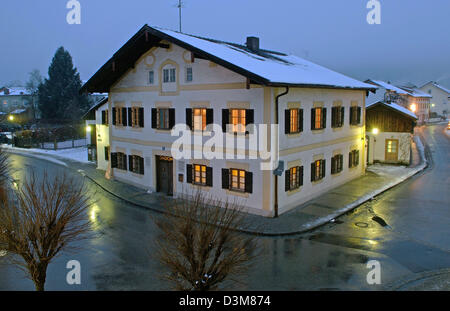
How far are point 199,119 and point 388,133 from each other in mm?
17283

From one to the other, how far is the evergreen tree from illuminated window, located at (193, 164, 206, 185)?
41251mm

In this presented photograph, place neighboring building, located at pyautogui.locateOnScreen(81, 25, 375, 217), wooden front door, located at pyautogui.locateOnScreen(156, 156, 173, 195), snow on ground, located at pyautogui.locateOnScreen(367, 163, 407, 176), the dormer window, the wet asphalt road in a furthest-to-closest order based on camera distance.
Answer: snow on ground, located at pyautogui.locateOnScreen(367, 163, 407, 176) → wooden front door, located at pyautogui.locateOnScreen(156, 156, 173, 195) → the dormer window → neighboring building, located at pyautogui.locateOnScreen(81, 25, 375, 217) → the wet asphalt road

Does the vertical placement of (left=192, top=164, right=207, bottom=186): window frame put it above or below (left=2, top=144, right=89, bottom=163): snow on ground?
above

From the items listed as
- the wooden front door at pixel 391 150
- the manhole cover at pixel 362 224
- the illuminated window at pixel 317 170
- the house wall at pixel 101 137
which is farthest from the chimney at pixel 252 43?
the wooden front door at pixel 391 150

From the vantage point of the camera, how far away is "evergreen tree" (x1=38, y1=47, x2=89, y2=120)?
2196 inches

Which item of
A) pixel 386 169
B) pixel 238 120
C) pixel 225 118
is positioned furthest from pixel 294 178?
pixel 386 169

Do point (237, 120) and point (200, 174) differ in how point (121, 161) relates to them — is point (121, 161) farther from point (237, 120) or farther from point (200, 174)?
point (237, 120)

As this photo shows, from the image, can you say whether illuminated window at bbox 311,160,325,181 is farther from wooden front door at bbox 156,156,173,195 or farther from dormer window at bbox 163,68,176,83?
dormer window at bbox 163,68,176,83

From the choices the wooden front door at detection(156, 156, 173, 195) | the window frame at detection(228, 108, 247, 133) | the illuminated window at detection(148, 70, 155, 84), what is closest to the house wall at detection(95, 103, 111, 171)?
the illuminated window at detection(148, 70, 155, 84)

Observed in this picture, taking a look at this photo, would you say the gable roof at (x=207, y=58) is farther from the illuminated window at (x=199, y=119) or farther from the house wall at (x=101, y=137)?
the house wall at (x=101, y=137)

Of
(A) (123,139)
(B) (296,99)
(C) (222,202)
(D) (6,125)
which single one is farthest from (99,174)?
(D) (6,125)

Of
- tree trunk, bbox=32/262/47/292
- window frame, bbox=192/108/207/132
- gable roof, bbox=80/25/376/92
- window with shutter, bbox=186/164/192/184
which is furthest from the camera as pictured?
window with shutter, bbox=186/164/192/184

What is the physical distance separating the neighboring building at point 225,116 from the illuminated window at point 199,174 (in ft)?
0.16

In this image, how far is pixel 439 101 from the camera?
315 feet
